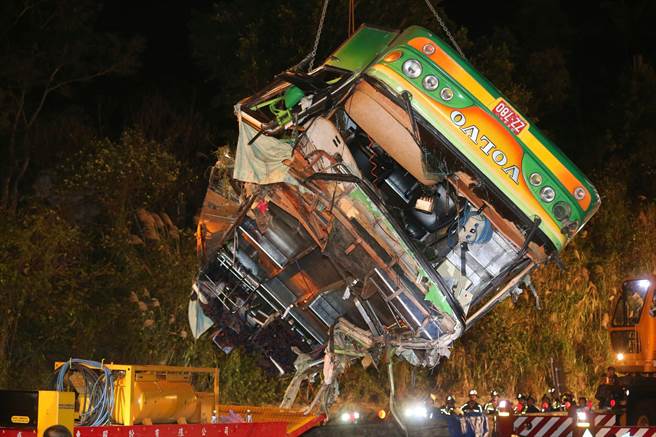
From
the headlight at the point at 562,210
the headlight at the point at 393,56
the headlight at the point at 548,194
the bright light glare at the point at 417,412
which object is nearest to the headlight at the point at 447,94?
the headlight at the point at 393,56

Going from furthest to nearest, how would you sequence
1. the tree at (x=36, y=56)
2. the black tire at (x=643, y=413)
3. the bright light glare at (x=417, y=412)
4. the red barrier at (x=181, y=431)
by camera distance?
1. the tree at (x=36, y=56)
2. the black tire at (x=643, y=413)
3. the bright light glare at (x=417, y=412)
4. the red barrier at (x=181, y=431)

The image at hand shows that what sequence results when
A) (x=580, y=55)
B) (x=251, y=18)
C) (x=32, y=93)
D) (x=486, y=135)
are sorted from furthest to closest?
1. (x=580, y=55)
2. (x=32, y=93)
3. (x=251, y=18)
4. (x=486, y=135)

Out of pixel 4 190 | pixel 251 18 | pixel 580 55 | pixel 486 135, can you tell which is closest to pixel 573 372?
pixel 251 18

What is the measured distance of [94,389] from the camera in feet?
27.8

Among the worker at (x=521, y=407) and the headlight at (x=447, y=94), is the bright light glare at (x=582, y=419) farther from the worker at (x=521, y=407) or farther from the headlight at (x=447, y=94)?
the headlight at (x=447, y=94)

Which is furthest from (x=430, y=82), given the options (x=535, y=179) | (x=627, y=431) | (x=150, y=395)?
(x=627, y=431)

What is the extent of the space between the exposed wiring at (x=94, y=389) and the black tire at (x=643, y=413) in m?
8.44

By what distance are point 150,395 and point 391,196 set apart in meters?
2.93

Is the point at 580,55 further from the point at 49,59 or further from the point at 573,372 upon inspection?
the point at 49,59

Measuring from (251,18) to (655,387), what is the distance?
11.8 metres

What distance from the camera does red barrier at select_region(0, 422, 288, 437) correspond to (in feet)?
23.9

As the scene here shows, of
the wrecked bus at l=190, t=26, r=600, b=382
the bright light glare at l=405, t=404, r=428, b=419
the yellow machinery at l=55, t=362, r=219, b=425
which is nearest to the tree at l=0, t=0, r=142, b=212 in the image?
the bright light glare at l=405, t=404, r=428, b=419

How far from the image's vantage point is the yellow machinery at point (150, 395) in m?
8.46

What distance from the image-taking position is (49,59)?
20703mm
